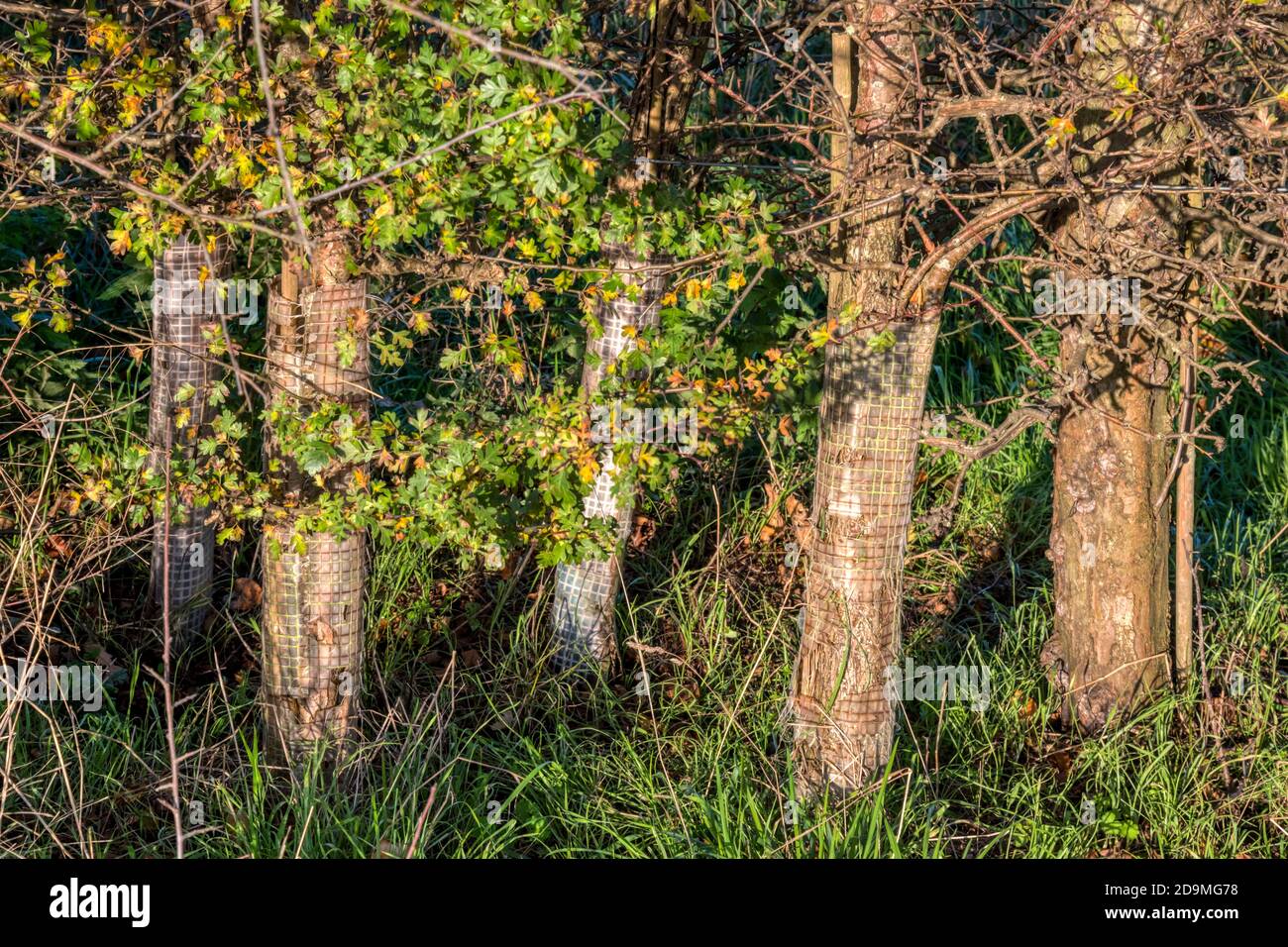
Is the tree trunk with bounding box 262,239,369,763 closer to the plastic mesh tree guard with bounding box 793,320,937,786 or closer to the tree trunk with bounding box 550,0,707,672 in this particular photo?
the tree trunk with bounding box 550,0,707,672

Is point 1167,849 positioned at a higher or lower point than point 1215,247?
lower

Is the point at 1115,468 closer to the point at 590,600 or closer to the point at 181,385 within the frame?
the point at 590,600

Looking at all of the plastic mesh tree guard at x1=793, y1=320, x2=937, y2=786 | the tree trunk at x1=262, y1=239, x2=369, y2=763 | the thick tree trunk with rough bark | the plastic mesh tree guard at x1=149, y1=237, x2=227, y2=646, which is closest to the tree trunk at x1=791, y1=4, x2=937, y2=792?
the plastic mesh tree guard at x1=793, y1=320, x2=937, y2=786

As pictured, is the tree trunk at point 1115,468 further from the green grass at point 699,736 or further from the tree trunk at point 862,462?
the tree trunk at point 862,462

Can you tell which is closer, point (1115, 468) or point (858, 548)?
point (858, 548)

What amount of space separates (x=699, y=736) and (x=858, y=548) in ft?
2.84

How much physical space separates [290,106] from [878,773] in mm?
2669

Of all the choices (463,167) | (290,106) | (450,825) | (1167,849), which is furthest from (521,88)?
(1167,849)

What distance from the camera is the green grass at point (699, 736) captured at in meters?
3.91

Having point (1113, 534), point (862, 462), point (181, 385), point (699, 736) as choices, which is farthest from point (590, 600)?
point (1113, 534)

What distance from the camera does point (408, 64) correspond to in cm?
351

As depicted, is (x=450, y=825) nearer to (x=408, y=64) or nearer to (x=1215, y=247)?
(x=408, y=64)

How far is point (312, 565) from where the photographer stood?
423 cm

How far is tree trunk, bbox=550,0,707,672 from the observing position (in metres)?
4.15
